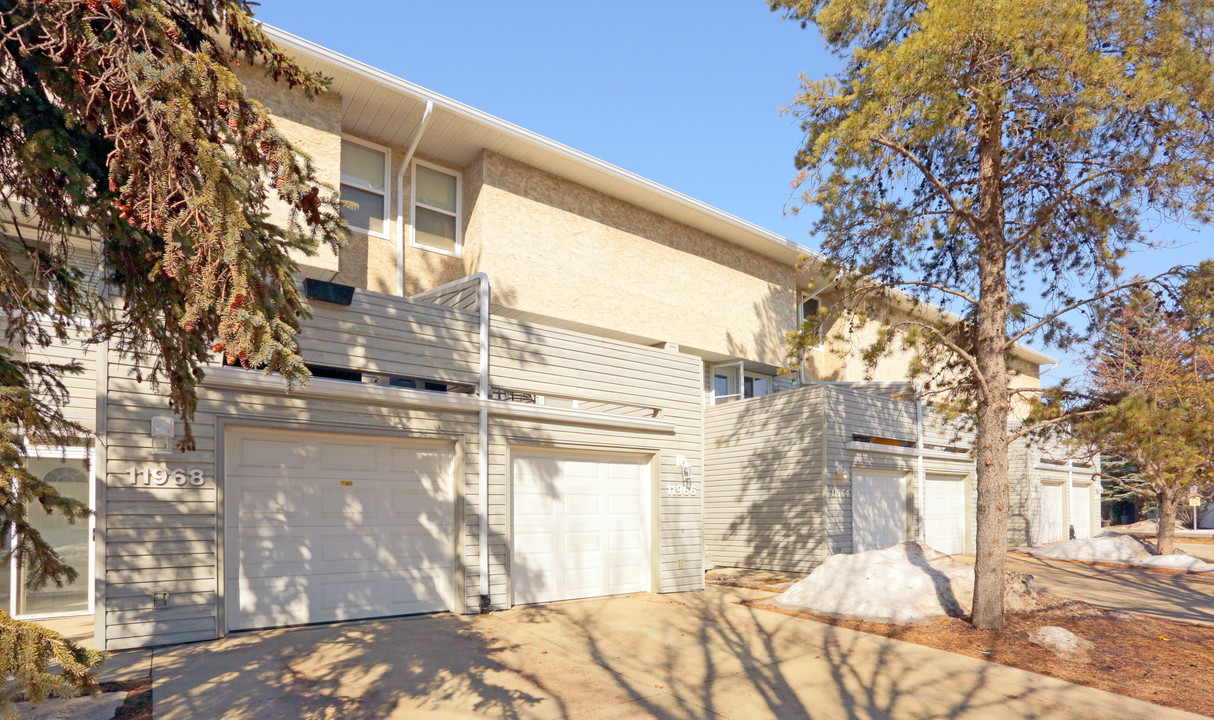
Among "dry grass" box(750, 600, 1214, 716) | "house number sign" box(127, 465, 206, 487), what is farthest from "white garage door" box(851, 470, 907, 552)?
"house number sign" box(127, 465, 206, 487)

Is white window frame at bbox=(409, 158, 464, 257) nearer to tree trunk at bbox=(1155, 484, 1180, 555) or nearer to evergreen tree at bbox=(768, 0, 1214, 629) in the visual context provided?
evergreen tree at bbox=(768, 0, 1214, 629)

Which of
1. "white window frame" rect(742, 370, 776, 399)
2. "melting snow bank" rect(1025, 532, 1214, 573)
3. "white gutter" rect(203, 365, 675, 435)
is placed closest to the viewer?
"white gutter" rect(203, 365, 675, 435)

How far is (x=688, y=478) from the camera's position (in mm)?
12469

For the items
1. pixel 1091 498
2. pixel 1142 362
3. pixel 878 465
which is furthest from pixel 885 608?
pixel 1091 498

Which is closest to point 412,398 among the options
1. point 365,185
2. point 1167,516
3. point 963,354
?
point 365,185

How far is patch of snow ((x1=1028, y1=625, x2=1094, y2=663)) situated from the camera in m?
8.36

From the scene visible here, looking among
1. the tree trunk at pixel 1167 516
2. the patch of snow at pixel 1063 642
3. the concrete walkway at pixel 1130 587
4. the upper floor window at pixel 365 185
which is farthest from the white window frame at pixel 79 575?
the tree trunk at pixel 1167 516

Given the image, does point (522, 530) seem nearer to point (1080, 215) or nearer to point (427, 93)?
point (427, 93)

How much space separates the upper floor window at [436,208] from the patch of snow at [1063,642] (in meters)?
10.6

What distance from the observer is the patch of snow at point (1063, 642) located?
8359mm

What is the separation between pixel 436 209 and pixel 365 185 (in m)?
1.34

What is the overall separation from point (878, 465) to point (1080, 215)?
8250mm

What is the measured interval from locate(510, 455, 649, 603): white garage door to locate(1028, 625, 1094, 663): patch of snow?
17.9ft

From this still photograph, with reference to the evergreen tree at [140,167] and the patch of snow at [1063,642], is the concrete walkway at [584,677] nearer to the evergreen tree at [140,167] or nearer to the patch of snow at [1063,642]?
the patch of snow at [1063,642]
